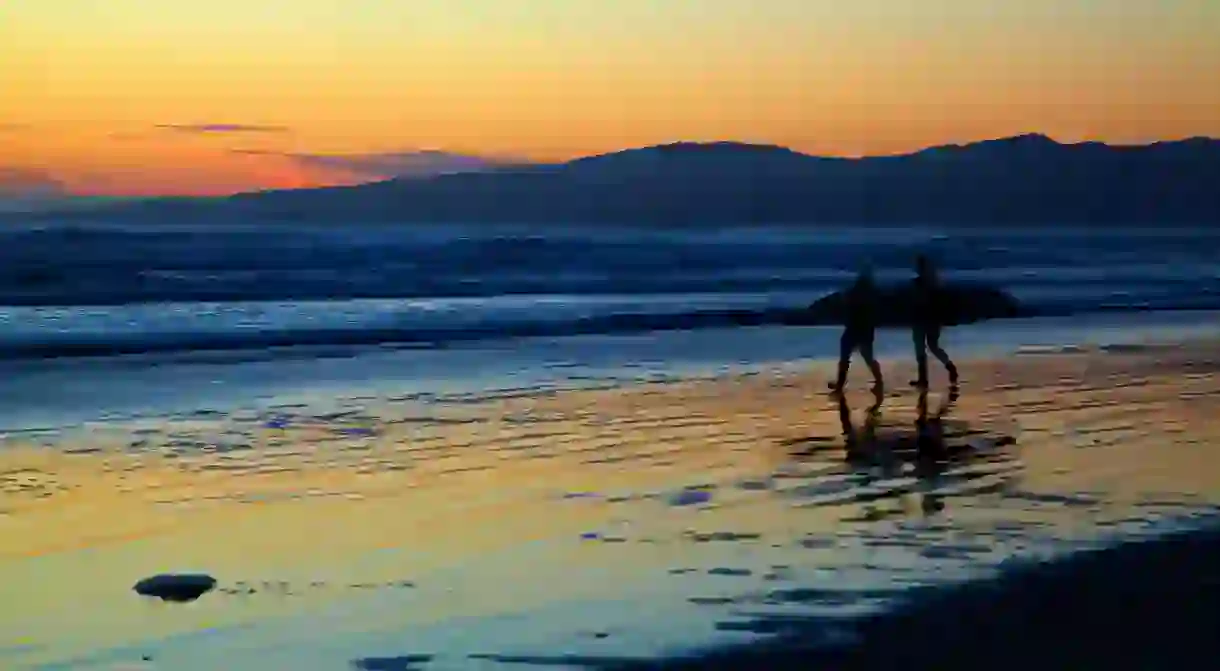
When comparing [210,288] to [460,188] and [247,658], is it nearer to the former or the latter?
[247,658]

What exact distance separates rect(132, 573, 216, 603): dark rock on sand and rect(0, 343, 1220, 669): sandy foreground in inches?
6.1

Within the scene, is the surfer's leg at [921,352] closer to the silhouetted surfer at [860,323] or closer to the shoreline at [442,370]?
the silhouetted surfer at [860,323]

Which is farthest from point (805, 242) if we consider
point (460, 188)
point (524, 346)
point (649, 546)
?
point (649, 546)

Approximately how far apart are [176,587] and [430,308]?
75.2 ft

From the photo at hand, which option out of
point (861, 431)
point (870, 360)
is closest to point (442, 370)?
point (870, 360)

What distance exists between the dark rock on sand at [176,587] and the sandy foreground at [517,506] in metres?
0.15

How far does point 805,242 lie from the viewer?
67.5 m

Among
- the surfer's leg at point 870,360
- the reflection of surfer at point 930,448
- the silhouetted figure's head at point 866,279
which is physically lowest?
the reflection of surfer at point 930,448

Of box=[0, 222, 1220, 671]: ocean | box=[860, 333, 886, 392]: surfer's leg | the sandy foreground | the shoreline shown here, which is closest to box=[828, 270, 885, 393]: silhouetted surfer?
box=[860, 333, 886, 392]: surfer's leg

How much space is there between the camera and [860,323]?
16047 millimetres

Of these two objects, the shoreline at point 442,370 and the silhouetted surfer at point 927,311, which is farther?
the silhouetted surfer at point 927,311

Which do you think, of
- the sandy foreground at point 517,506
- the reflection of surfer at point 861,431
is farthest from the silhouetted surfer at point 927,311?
the sandy foreground at point 517,506

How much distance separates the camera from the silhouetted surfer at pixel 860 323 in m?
15.8

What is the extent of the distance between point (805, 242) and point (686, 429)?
55492mm
